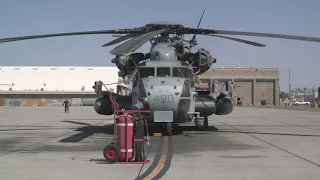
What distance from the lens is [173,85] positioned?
611 inches

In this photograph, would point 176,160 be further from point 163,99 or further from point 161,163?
point 163,99

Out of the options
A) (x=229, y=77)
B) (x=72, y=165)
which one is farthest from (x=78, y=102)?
(x=72, y=165)

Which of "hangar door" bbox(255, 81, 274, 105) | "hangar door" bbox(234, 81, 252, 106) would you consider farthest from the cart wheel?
"hangar door" bbox(255, 81, 274, 105)

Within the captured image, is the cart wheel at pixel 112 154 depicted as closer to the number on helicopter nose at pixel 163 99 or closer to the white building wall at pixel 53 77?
the number on helicopter nose at pixel 163 99

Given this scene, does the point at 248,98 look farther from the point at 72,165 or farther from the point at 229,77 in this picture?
the point at 72,165

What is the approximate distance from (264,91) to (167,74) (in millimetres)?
101632

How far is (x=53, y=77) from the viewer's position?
112 metres

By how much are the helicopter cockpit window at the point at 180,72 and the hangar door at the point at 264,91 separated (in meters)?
100.0

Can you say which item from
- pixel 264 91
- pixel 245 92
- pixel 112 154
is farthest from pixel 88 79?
pixel 112 154

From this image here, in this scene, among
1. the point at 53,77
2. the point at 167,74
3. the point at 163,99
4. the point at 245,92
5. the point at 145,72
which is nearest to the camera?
the point at 163,99

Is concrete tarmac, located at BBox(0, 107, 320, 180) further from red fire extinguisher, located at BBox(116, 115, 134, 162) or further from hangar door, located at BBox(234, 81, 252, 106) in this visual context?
hangar door, located at BBox(234, 81, 252, 106)

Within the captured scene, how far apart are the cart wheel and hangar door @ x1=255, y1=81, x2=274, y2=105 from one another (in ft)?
352

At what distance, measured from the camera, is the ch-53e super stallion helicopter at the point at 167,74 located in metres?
15.1

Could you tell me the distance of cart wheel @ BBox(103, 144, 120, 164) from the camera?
991cm
